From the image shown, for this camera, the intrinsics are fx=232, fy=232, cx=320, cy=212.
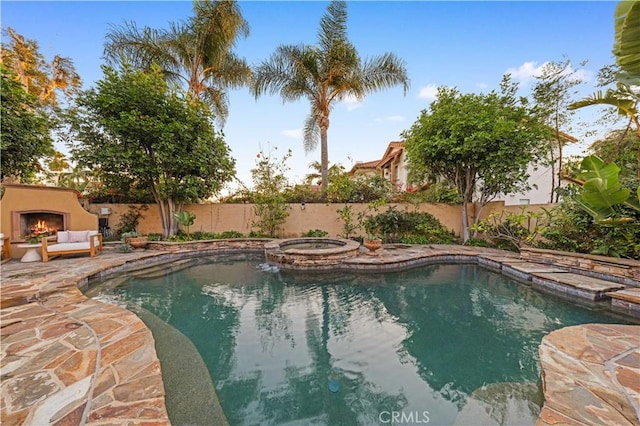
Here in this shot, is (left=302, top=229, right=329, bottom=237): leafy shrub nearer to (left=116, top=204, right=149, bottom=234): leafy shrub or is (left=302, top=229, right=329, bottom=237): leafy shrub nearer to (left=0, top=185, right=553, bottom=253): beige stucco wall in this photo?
(left=0, top=185, right=553, bottom=253): beige stucco wall

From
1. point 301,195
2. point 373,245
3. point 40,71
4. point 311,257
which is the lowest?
point 311,257

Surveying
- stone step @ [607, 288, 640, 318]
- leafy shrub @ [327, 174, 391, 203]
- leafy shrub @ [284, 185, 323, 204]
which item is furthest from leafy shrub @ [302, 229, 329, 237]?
stone step @ [607, 288, 640, 318]

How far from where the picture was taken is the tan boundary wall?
11.4m

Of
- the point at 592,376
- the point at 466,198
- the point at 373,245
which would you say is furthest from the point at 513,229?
the point at 592,376

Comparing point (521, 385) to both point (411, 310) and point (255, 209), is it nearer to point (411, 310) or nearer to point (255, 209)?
point (411, 310)

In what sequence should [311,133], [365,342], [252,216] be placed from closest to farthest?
[365,342]
[252,216]
[311,133]

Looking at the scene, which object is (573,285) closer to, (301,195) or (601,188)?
(601,188)

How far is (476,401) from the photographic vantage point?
240cm

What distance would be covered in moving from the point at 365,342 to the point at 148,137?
34.7 feet

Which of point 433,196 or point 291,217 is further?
point 291,217

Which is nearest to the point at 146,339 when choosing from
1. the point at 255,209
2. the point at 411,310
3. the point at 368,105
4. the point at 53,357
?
the point at 53,357

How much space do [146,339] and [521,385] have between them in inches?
174

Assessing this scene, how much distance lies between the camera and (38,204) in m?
7.75

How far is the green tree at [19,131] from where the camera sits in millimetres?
7062
